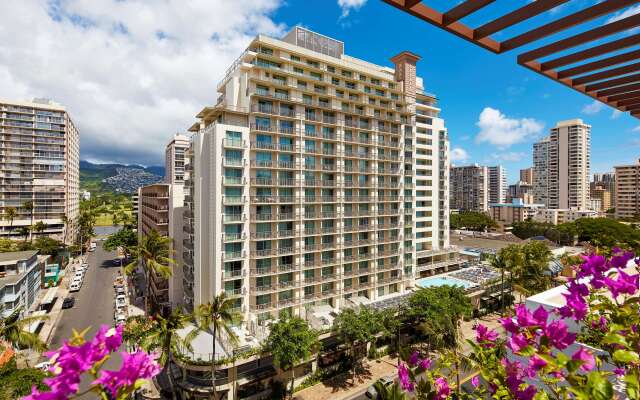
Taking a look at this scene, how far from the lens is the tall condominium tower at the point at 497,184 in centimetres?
18238

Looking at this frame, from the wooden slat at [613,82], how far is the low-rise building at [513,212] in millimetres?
146664

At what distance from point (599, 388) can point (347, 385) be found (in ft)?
105

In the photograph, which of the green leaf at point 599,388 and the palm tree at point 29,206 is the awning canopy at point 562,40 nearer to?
the green leaf at point 599,388

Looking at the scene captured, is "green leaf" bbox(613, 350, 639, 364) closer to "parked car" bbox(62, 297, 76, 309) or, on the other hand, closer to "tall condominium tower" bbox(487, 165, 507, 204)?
"parked car" bbox(62, 297, 76, 309)

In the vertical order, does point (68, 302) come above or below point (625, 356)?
below

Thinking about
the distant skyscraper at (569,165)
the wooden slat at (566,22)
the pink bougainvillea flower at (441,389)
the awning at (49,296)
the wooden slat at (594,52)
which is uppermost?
the distant skyscraper at (569,165)

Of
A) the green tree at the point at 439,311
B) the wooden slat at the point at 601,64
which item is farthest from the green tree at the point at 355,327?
the wooden slat at the point at 601,64

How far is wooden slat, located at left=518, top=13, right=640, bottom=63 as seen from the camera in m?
3.58

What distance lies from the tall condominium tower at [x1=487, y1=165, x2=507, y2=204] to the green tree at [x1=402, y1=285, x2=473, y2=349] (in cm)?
17030

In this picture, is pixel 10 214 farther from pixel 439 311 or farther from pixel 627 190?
pixel 627 190

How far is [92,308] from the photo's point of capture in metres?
50.2

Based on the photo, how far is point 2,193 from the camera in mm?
74250

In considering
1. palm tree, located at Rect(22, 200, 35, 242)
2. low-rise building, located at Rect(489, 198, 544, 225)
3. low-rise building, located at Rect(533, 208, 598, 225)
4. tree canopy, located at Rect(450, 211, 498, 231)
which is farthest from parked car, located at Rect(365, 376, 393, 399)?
low-rise building, located at Rect(533, 208, 598, 225)

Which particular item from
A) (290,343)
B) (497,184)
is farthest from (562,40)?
(497,184)
